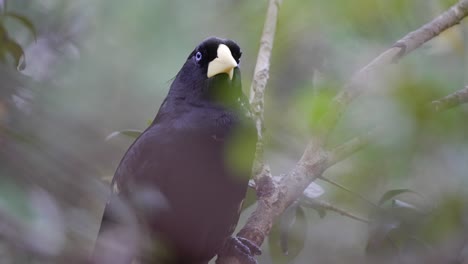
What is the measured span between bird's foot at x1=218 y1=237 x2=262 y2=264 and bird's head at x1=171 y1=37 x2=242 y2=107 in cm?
41

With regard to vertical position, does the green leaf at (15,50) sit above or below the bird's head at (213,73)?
below

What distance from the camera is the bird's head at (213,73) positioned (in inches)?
78.4

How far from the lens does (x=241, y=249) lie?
1913 mm

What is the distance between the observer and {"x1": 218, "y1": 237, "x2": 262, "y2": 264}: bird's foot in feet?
6.08

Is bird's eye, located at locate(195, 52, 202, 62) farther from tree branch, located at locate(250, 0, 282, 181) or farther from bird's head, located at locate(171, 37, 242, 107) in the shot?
tree branch, located at locate(250, 0, 282, 181)

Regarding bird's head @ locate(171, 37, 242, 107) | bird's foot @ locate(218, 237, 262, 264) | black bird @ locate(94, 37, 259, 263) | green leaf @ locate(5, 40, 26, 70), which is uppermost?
bird's head @ locate(171, 37, 242, 107)

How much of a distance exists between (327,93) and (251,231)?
3.29 ft

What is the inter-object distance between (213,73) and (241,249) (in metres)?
0.52

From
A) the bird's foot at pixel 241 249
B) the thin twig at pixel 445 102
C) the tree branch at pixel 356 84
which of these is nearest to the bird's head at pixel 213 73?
the bird's foot at pixel 241 249

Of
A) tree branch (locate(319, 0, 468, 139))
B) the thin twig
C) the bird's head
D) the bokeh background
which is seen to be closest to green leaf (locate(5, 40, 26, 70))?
the bokeh background

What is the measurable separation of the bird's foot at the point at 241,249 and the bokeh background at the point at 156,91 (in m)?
0.09

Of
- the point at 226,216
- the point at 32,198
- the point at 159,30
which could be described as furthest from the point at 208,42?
the point at 32,198

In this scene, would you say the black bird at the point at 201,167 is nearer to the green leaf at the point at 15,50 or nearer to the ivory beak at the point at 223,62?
the ivory beak at the point at 223,62

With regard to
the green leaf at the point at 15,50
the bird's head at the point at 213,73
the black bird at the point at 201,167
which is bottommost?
the black bird at the point at 201,167
